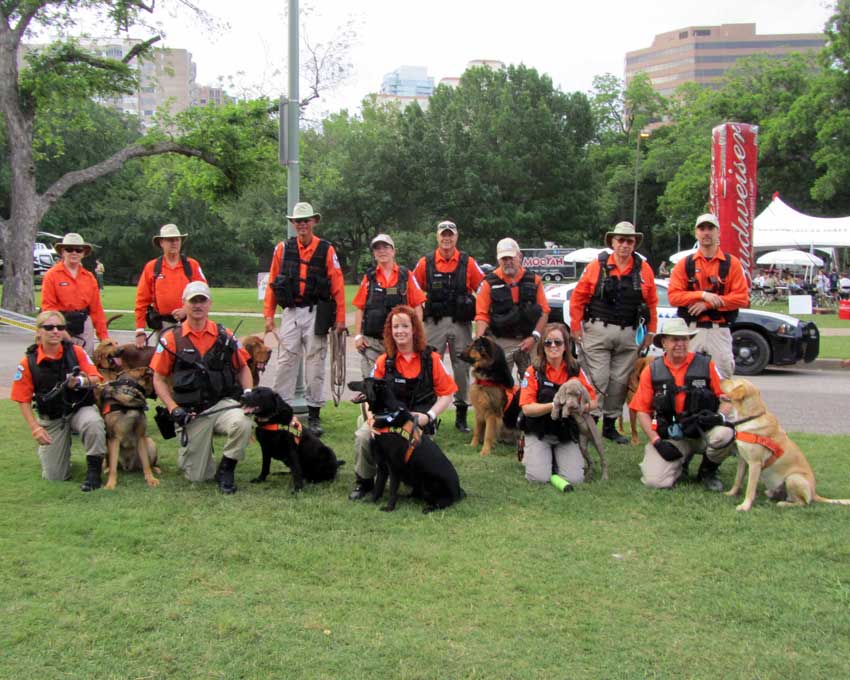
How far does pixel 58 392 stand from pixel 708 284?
202 inches

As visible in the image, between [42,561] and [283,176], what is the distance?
1944cm

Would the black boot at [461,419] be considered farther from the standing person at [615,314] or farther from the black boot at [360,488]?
the black boot at [360,488]

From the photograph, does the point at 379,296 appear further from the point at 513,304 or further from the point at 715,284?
the point at 715,284

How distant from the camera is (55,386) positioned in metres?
5.57

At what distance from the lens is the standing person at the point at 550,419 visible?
19.1 feet

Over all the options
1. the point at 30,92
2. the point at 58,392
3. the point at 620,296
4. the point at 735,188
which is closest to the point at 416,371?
the point at 620,296

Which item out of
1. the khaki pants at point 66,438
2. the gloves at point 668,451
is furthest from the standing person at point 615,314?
the khaki pants at point 66,438

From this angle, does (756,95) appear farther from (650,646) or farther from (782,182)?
(650,646)

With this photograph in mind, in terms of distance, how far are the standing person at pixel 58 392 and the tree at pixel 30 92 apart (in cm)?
1479

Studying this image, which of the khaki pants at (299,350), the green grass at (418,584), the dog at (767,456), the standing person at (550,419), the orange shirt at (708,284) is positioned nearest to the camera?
the green grass at (418,584)

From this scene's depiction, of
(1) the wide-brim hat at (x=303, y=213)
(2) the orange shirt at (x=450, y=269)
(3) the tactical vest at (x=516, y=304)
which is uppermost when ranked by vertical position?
(1) the wide-brim hat at (x=303, y=213)

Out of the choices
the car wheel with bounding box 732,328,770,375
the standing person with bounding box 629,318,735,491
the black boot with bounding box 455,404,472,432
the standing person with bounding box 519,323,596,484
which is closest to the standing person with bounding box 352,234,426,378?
the black boot with bounding box 455,404,472,432

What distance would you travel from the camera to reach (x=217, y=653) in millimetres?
3242

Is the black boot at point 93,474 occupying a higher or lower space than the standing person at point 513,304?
lower
